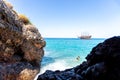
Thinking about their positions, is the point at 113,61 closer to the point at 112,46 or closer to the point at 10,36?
the point at 112,46

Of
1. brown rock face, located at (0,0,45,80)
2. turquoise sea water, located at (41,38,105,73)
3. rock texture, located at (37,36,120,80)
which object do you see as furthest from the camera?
turquoise sea water, located at (41,38,105,73)

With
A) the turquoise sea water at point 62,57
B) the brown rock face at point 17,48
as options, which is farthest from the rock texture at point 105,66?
the turquoise sea water at point 62,57

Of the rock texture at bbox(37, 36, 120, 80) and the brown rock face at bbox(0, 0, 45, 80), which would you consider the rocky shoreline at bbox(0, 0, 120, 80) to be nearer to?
the brown rock face at bbox(0, 0, 45, 80)

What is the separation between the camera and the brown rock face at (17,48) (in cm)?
1133

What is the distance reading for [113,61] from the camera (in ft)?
11.0

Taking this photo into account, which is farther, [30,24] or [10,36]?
[30,24]

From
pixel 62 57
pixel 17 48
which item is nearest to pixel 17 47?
pixel 17 48

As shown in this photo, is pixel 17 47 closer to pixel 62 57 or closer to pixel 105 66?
pixel 105 66

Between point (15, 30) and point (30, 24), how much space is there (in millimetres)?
3009

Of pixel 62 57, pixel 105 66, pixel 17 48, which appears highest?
pixel 105 66

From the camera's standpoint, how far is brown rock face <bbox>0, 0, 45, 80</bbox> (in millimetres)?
11326

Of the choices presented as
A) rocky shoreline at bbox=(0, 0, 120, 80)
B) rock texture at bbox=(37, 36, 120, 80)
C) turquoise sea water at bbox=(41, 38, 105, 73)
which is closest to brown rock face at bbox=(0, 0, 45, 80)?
rocky shoreline at bbox=(0, 0, 120, 80)

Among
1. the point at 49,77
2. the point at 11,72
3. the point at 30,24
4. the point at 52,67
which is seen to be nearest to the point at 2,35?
the point at 11,72

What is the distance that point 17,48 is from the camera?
12.6 meters
